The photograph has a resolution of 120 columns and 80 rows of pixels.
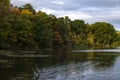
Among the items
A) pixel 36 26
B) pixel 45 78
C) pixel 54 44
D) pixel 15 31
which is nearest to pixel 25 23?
pixel 15 31

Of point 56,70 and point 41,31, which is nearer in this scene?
point 56,70

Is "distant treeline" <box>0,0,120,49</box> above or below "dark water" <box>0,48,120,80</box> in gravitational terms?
above

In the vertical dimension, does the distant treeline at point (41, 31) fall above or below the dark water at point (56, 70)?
above

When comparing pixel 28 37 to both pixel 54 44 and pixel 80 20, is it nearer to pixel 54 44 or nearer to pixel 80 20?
pixel 54 44

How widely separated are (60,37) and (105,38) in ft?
158

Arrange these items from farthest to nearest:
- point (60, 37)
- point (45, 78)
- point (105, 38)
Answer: point (105, 38) < point (60, 37) < point (45, 78)

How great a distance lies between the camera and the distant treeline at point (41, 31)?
77312 millimetres

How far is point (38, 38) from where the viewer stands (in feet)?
325

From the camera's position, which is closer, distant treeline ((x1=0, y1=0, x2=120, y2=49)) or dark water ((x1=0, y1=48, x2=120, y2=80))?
dark water ((x1=0, y1=48, x2=120, y2=80))

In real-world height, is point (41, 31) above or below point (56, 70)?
above

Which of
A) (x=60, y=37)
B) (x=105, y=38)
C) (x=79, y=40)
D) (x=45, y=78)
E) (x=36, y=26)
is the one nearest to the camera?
(x=45, y=78)

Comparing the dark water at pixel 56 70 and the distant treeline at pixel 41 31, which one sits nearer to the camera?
the dark water at pixel 56 70

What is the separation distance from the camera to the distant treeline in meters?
77.3

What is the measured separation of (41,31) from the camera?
326ft
